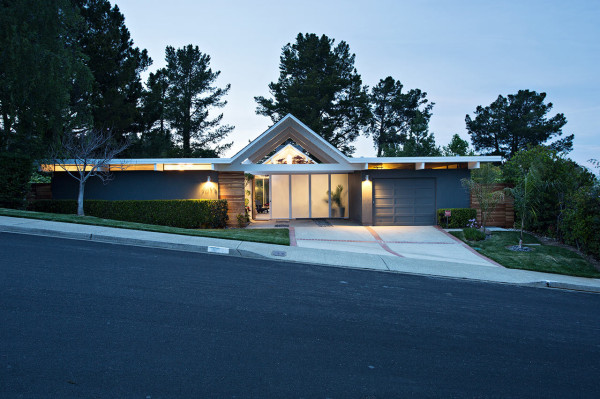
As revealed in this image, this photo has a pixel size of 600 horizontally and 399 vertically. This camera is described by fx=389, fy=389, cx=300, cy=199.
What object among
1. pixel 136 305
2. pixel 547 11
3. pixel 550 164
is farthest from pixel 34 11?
pixel 547 11

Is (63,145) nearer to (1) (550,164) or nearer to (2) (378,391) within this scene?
(2) (378,391)

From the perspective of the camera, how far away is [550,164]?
14.8m

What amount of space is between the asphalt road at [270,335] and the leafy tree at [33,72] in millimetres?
9916

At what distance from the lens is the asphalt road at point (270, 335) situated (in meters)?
3.60

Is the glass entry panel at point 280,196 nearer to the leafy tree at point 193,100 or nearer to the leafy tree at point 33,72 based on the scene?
the leafy tree at point 33,72

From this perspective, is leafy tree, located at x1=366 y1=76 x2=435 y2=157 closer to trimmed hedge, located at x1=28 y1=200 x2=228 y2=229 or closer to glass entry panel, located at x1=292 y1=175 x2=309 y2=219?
glass entry panel, located at x1=292 y1=175 x2=309 y2=219

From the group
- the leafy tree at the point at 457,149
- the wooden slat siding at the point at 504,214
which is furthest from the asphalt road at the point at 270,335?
the leafy tree at the point at 457,149

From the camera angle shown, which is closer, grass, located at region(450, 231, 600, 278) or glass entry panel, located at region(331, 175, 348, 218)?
grass, located at region(450, 231, 600, 278)

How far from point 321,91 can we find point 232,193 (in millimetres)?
20271

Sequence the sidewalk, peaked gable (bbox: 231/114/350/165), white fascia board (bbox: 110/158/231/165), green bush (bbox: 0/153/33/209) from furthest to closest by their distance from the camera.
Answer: peaked gable (bbox: 231/114/350/165) → white fascia board (bbox: 110/158/231/165) → green bush (bbox: 0/153/33/209) → the sidewalk

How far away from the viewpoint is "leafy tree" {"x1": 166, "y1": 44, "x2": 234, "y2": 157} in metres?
32.8

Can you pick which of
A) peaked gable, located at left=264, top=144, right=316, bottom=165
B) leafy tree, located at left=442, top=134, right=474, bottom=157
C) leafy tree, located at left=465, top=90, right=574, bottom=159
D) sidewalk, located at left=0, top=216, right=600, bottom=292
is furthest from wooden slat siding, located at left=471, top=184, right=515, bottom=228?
leafy tree, located at left=465, top=90, right=574, bottom=159

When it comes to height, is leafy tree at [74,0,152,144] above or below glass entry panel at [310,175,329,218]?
above

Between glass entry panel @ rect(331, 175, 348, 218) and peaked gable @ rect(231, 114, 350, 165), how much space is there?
10.3ft
